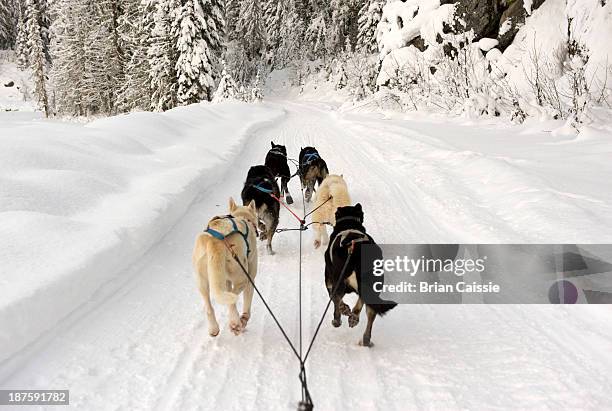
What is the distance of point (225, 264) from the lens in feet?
10.0

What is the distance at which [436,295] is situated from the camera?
4191 millimetres

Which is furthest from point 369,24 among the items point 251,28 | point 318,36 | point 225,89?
point 251,28

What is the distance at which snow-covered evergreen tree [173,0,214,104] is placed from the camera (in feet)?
82.5

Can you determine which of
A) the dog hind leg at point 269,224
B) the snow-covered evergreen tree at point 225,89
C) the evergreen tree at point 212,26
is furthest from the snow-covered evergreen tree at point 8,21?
the dog hind leg at point 269,224

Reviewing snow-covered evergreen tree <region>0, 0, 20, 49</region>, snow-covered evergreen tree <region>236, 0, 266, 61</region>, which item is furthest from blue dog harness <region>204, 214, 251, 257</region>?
snow-covered evergreen tree <region>0, 0, 20, 49</region>

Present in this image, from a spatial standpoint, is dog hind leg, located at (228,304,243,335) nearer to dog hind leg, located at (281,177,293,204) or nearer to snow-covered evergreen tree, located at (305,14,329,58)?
dog hind leg, located at (281,177,293,204)

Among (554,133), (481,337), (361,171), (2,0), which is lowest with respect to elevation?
(481,337)

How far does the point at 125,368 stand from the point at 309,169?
477 centimetres

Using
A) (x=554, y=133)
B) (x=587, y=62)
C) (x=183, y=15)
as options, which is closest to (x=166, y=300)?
(x=554, y=133)

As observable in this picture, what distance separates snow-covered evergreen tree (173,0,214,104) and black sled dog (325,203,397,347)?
24.7 meters

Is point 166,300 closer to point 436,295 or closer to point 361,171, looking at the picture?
point 436,295

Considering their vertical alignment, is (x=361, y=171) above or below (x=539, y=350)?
above

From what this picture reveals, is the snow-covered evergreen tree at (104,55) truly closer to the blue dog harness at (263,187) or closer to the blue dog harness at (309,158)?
the blue dog harness at (309,158)

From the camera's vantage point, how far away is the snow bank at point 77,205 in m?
3.50
